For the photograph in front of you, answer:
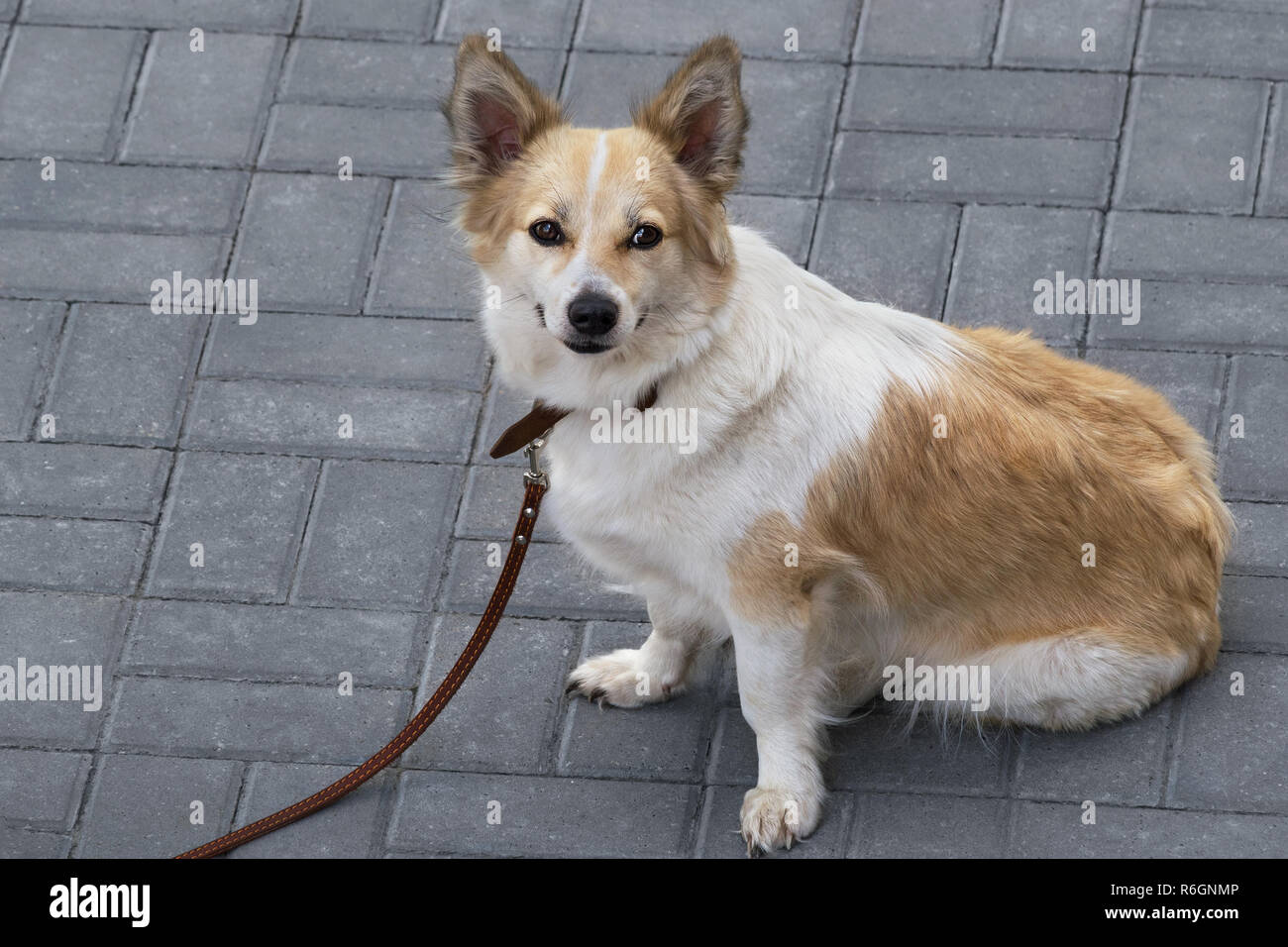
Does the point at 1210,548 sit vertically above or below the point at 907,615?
above

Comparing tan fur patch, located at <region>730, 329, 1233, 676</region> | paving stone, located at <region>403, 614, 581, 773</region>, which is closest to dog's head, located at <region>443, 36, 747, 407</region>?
tan fur patch, located at <region>730, 329, 1233, 676</region>

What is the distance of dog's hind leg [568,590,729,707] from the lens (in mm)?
4293

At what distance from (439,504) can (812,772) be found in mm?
1417

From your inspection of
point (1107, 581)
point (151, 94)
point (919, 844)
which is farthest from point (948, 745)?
point (151, 94)

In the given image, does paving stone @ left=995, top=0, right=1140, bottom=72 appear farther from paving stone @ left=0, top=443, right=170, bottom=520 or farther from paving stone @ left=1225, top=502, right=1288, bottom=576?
paving stone @ left=0, top=443, right=170, bottom=520

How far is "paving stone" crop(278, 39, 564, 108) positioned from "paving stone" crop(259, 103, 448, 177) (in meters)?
0.04

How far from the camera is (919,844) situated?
4074 millimetres

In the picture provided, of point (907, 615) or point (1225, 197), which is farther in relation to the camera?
point (1225, 197)

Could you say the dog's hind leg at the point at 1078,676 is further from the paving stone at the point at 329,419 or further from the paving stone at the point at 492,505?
the paving stone at the point at 329,419

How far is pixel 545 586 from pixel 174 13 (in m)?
2.88

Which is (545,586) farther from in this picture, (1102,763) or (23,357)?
(23,357)

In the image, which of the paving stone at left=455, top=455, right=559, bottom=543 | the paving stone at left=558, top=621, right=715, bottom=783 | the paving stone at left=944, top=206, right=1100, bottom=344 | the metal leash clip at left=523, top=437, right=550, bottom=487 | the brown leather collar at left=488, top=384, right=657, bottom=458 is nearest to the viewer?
the brown leather collar at left=488, top=384, right=657, bottom=458

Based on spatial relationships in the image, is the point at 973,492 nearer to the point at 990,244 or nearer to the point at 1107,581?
the point at 1107,581

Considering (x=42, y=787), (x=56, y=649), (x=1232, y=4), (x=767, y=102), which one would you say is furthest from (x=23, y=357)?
(x=1232, y=4)
